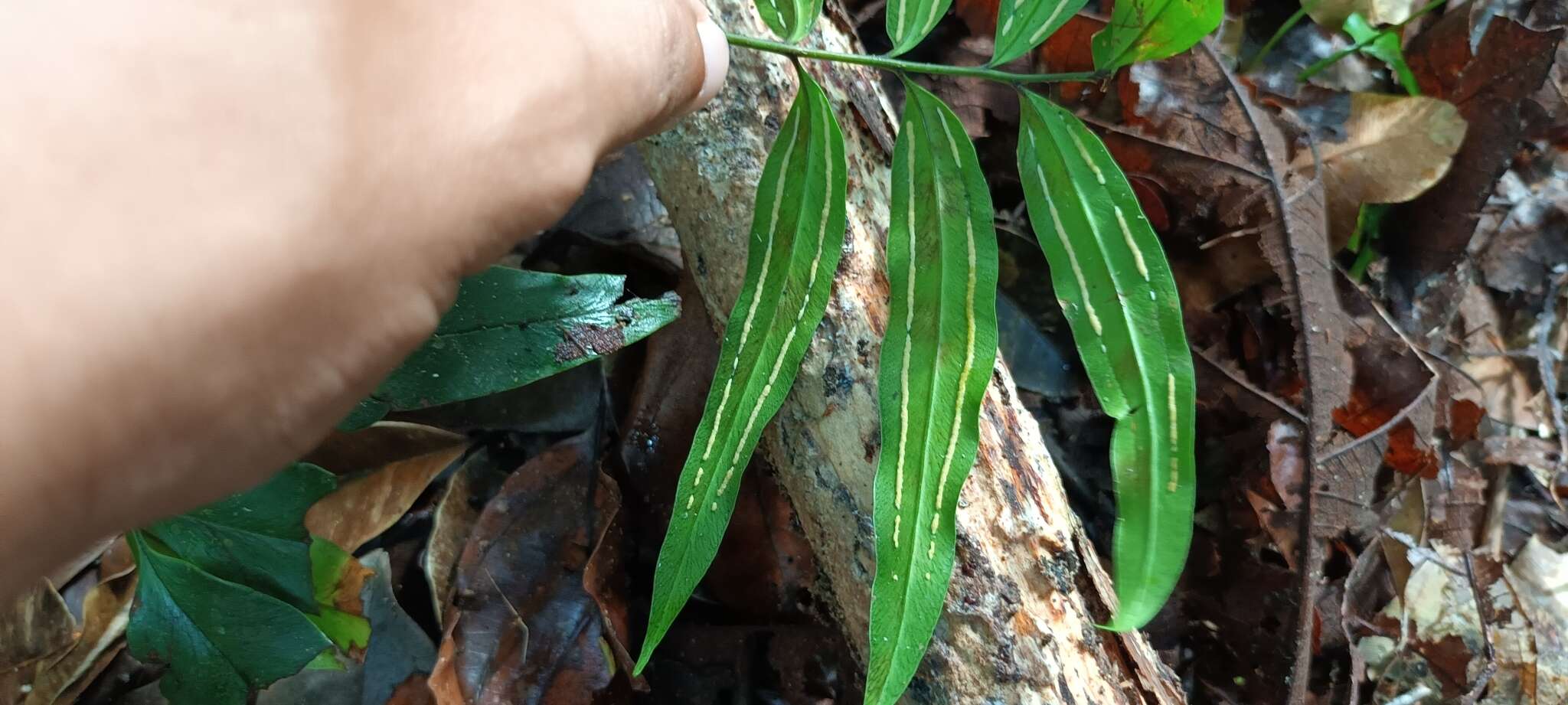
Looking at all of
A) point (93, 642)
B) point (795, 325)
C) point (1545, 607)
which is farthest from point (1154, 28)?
point (93, 642)

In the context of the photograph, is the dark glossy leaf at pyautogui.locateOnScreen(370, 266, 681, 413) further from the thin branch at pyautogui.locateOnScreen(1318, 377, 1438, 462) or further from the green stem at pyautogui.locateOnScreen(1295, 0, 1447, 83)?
the green stem at pyautogui.locateOnScreen(1295, 0, 1447, 83)

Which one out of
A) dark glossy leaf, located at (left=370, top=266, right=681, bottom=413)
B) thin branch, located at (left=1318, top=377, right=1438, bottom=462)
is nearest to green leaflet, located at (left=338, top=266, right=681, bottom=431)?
dark glossy leaf, located at (left=370, top=266, right=681, bottom=413)

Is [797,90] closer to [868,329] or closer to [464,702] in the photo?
[868,329]

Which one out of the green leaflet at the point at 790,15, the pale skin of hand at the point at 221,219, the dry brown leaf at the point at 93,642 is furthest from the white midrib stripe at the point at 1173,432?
the dry brown leaf at the point at 93,642

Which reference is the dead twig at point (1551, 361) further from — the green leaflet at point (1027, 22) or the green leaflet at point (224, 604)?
the green leaflet at point (224, 604)

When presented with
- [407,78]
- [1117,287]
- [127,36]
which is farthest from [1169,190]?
[127,36]

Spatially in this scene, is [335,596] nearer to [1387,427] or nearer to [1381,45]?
[1387,427]
